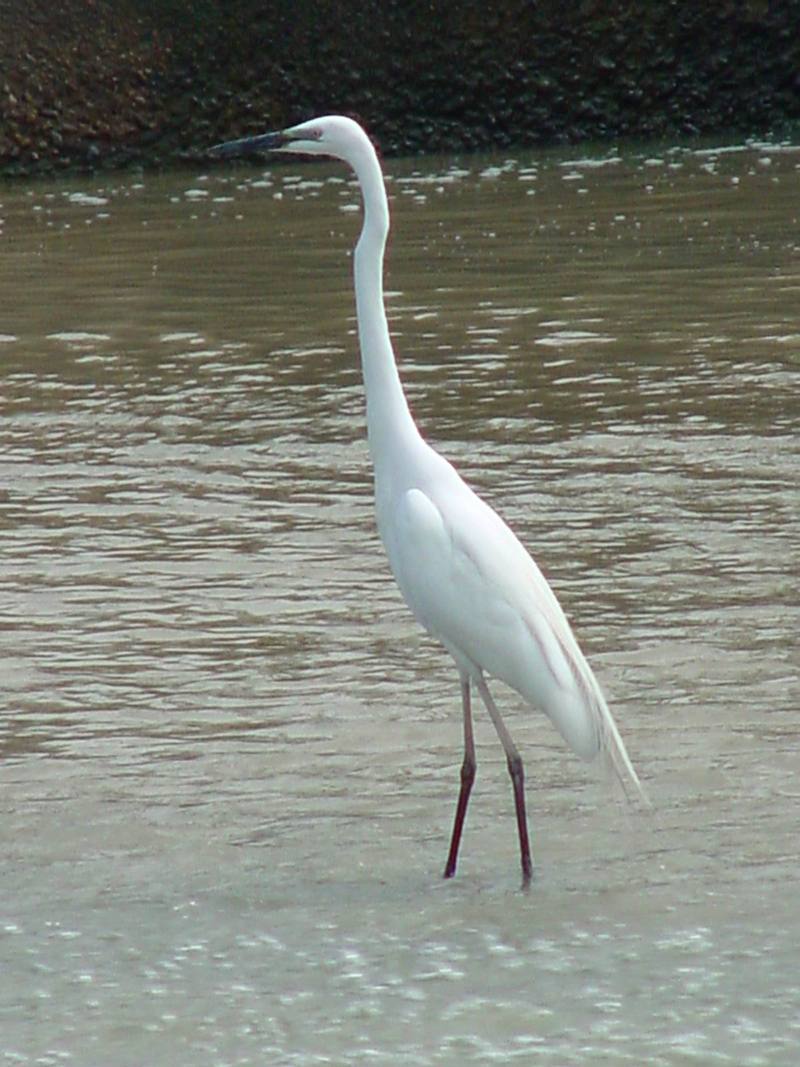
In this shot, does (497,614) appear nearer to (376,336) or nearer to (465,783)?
(465,783)

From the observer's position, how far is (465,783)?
5250 mm

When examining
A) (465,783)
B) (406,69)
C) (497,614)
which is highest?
(406,69)

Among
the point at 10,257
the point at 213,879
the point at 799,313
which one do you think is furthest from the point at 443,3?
the point at 213,879

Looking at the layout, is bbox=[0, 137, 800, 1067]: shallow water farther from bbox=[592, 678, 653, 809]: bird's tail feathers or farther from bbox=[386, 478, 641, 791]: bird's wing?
bbox=[386, 478, 641, 791]: bird's wing

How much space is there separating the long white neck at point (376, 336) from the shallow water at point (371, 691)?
102 centimetres

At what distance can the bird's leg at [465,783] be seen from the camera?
16.9 feet

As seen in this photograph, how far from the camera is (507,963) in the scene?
4645 millimetres

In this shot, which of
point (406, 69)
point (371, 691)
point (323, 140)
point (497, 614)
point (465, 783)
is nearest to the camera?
point (497, 614)

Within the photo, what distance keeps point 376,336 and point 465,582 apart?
68cm

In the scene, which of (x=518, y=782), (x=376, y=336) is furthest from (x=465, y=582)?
(x=376, y=336)

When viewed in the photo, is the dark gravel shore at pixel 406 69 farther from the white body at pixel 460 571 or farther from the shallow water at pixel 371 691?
the white body at pixel 460 571

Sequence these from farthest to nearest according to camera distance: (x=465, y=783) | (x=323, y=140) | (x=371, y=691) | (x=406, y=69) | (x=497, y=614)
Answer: (x=406, y=69) < (x=371, y=691) < (x=323, y=140) < (x=465, y=783) < (x=497, y=614)

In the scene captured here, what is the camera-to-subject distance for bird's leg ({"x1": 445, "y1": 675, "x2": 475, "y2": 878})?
5.14m

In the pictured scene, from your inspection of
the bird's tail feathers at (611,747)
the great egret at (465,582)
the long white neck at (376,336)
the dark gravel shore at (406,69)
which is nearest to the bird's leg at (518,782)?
the great egret at (465,582)
